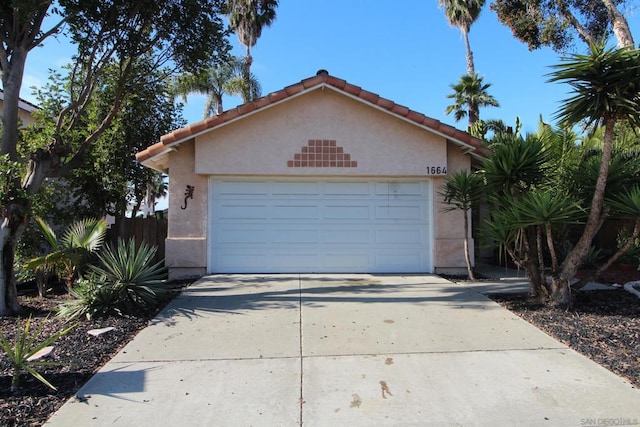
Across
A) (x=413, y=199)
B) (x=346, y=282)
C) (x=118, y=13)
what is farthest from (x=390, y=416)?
(x=118, y=13)

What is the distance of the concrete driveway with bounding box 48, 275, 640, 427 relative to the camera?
349cm

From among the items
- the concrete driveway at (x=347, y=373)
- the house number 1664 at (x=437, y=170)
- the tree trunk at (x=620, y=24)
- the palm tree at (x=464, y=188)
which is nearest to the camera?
the concrete driveway at (x=347, y=373)

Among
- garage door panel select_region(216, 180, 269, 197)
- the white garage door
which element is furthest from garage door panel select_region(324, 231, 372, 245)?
garage door panel select_region(216, 180, 269, 197)

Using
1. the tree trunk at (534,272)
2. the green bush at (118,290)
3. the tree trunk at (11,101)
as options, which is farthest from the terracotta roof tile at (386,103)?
the tree trunk at (11,101)

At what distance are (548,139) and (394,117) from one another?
130 inches

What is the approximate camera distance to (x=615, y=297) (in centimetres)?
705

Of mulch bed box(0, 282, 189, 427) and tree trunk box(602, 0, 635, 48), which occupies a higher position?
tree trunk box(602, 0, 635, 48)

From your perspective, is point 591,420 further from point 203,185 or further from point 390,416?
point 203,185

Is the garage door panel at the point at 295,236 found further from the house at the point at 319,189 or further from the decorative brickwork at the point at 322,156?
the decorative brickwork at the point at 322,156

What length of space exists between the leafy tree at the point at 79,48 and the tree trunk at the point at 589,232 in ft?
23.2

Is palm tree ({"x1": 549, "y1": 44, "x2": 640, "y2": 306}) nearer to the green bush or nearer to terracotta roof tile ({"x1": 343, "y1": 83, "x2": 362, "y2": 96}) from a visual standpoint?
terracotta roof tile ({"x1": 343, "y1": 83, "x2": 362, "y2": 96})

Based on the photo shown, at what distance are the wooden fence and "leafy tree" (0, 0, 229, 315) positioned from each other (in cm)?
326

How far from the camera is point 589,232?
616cm

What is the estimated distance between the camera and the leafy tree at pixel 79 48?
6.46 metres
